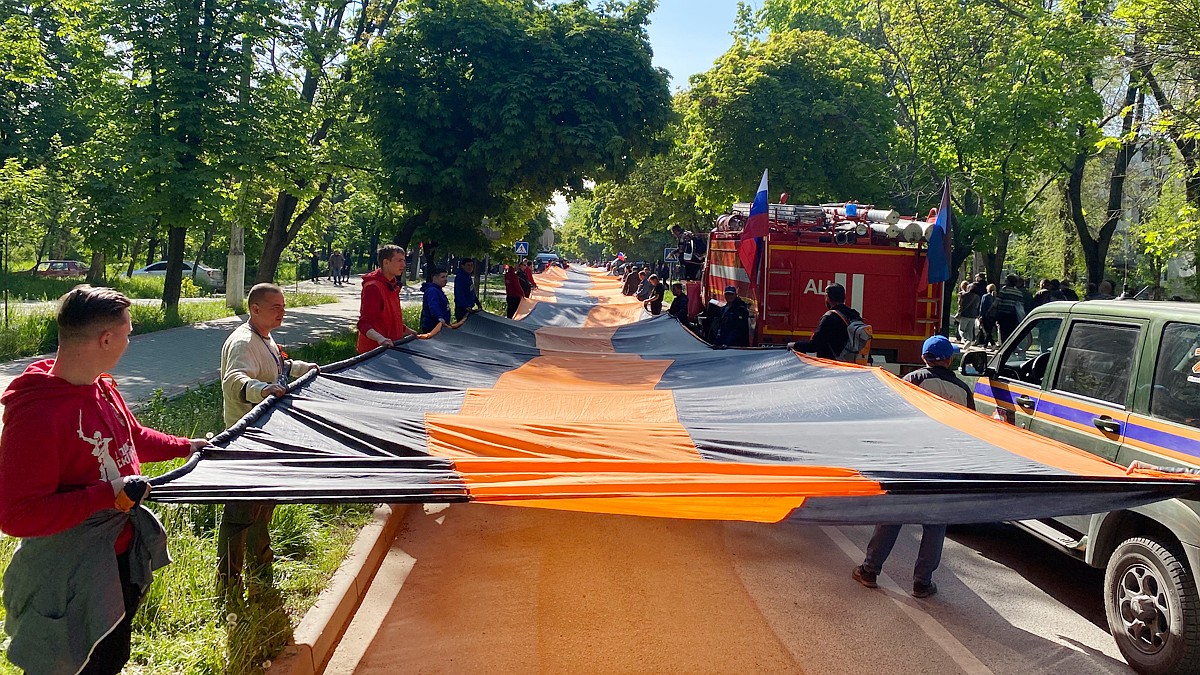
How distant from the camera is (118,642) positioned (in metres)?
2.96

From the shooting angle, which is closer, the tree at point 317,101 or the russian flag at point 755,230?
the russian flag at point 755,230

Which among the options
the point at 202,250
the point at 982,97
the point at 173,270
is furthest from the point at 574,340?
the point at 202,250

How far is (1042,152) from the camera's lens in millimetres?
19297

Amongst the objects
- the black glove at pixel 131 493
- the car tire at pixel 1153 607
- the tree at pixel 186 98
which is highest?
the tree at pixel 186 98

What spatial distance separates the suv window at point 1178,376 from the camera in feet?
14.1

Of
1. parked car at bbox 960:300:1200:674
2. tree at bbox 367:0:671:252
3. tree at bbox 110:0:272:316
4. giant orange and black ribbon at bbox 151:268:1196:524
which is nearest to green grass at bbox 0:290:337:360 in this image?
tree at bbox 110:0:272:316

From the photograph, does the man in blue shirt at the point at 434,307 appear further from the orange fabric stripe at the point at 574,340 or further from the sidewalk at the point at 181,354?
the sidewalk at the point at 181,354

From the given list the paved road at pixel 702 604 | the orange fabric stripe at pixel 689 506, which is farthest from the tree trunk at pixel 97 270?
the orange fabric stripe at pixel 689 506

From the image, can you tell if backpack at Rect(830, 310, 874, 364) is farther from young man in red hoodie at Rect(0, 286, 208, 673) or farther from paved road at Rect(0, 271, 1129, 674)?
young man in red hoodie at Rect(0, 286, 208, 673)

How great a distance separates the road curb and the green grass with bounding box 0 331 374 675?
0.20 ft

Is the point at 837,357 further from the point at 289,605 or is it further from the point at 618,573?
the point at 289,605

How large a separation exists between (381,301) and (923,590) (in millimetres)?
5189

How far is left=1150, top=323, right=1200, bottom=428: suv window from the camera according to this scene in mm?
4297

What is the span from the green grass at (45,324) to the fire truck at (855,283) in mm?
8498
